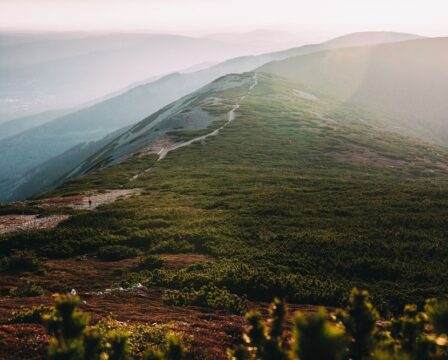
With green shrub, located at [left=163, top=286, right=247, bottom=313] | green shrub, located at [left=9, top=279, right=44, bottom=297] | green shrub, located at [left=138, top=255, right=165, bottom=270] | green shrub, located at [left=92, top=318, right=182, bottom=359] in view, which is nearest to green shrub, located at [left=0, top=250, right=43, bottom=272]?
green shrub, located at [left=9, top=279, right=44, bottom=297]

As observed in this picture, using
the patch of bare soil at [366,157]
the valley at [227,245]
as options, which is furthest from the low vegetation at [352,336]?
the patch of bare soil at [366,157]

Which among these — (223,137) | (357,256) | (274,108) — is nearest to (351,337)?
(357,256)

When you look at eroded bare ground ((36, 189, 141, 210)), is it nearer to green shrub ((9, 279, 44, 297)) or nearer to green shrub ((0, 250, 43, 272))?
green shrub ((0, 250, 43, 272))

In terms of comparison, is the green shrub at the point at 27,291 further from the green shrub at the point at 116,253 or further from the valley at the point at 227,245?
the green shrub at the point at 116,253

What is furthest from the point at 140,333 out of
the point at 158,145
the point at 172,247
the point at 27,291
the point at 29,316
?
the point at 158,145

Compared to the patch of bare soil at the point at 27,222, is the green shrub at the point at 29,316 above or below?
above

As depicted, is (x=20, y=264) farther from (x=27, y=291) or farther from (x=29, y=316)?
(x=29, y=316)
